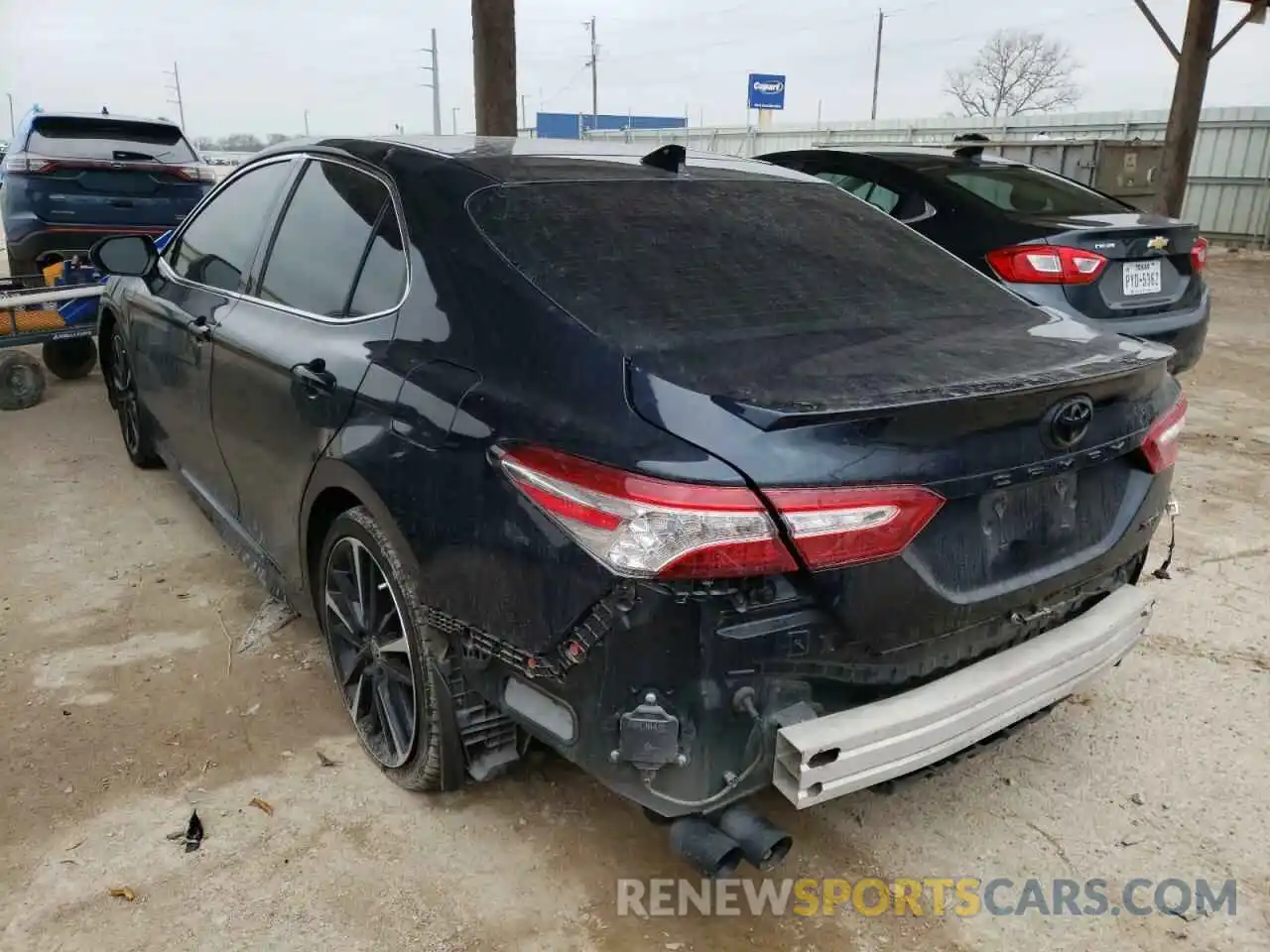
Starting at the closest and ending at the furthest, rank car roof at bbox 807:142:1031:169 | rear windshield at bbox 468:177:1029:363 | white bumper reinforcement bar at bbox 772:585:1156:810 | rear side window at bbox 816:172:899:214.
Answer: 1. white bumper reinforcement bar at bbox 772:585:1156:810
2. rear windshield at bbox 468:177:1029:363
3. rear side window at bbox 816:172:899:214
4. car roof at bbox 807:142:1031:169

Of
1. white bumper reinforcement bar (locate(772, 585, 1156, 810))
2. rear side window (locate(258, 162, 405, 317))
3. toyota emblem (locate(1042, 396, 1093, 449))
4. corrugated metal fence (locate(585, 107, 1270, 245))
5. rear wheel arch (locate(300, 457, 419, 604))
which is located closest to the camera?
white bumper reinforcement bar (locate(772, 585, 1156, 810))

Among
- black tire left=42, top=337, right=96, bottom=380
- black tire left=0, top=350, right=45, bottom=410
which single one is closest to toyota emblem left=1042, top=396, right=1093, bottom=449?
black tire left=0, top=350, right=45, bottom=410

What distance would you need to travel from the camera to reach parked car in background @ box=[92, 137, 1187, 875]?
1732mm

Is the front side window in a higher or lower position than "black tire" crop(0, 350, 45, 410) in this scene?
higher

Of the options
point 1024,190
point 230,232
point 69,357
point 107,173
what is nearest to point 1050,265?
point 1024,190

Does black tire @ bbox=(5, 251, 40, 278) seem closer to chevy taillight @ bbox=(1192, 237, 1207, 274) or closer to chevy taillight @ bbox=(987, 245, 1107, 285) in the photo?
chevy taillight @ bbox=(987, 245, 1107, 285)

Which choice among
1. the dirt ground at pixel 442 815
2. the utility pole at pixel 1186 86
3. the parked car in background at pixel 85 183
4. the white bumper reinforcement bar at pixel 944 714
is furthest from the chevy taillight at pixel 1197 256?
the parked car in background at pixel 85 183

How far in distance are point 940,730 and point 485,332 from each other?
4.07 ft

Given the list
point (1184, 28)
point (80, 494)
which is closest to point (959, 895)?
point (80, 494)

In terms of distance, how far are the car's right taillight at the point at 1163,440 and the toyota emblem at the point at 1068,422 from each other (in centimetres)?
36

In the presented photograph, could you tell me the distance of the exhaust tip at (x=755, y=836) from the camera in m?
1.80

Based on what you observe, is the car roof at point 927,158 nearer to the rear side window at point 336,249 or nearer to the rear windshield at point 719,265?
the rear windshield at point 719,265

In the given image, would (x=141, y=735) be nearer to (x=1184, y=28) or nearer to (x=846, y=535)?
(x=846, y=535)

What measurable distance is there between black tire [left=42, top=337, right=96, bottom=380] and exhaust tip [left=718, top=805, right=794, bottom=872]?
6.60m
